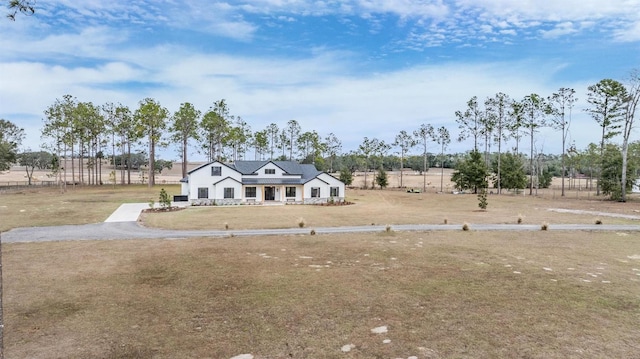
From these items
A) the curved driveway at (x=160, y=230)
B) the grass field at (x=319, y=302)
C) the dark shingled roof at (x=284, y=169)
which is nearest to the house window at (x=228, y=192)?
the dark shingled roof at (x=284, y=169)

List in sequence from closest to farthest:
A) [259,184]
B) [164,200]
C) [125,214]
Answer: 1. [125,214]
2. [164,200]
3. [259,184]

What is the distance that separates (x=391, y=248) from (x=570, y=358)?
38.9 feet

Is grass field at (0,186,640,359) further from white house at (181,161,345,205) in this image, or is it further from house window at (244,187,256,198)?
house window at (244,187,256,198)

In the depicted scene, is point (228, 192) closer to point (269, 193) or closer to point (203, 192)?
point (203, 192)

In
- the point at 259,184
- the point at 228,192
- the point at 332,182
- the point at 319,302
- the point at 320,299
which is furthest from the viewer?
the point at 332,182

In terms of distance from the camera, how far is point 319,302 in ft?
37.2

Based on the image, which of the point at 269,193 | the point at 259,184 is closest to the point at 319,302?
the point at 259,184

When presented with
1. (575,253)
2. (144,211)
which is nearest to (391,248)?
(575,253)

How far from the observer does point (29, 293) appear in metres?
12.0

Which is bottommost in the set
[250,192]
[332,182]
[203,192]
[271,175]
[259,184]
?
[250,192]

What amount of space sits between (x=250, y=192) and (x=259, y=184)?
1560mm

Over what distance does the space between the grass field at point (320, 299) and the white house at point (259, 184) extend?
2574 centimetres

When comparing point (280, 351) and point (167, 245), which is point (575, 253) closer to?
point (280, 351)

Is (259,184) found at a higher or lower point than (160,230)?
higher
